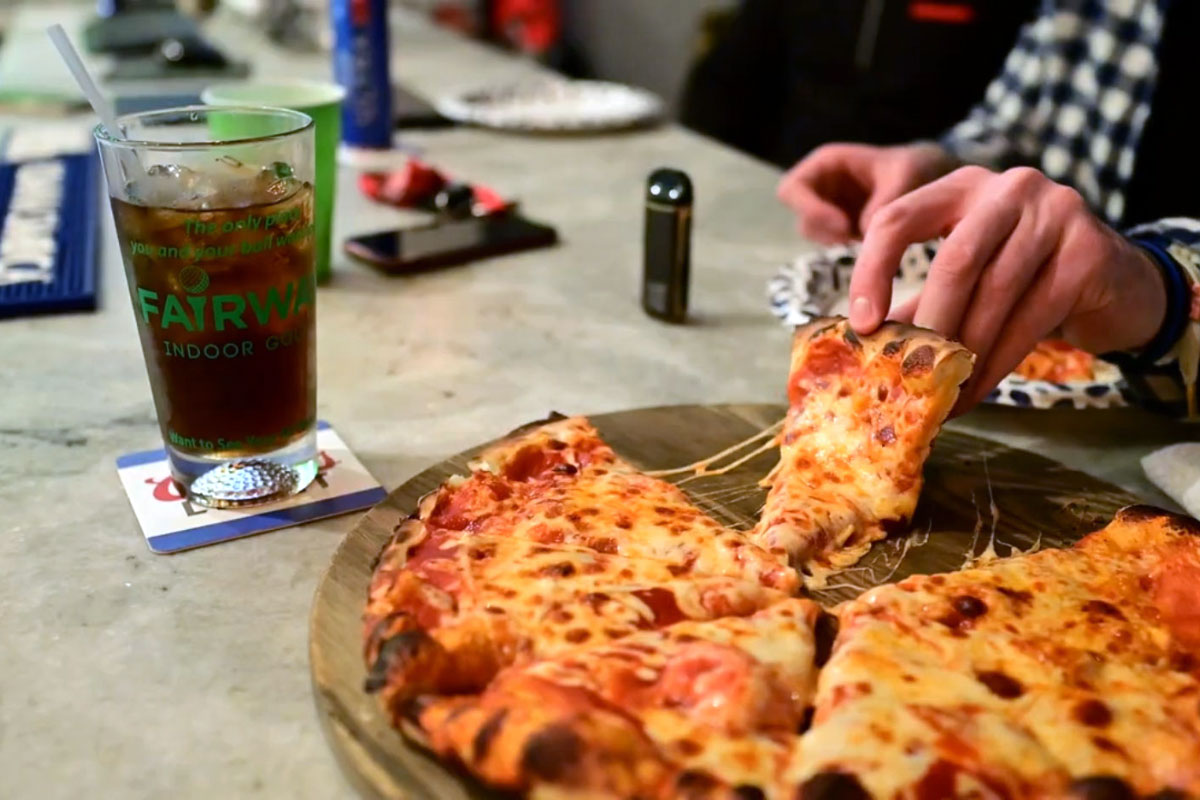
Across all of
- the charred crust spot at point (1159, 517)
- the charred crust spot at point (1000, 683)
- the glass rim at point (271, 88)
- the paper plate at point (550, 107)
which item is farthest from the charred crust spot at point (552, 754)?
the paper plate at point (550, 107)

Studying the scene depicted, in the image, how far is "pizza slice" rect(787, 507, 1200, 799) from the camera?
584 mm

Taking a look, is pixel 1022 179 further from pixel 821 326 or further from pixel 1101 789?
pixel 1101 789

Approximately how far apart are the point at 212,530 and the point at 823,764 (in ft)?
1.66

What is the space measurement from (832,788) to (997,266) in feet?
1.68

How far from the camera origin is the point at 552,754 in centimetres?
57

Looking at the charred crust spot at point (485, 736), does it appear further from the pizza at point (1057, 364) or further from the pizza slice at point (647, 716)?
the pizza at point (1057, 364)

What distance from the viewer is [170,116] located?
943 millimetres

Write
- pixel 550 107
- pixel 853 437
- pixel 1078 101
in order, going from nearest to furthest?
pixel 853 437 → pixel 1078 101 → pixel 550 107

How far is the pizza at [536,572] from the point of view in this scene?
67cm

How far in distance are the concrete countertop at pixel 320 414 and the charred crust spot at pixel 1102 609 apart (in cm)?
28

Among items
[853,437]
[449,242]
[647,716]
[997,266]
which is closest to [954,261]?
[997,266]

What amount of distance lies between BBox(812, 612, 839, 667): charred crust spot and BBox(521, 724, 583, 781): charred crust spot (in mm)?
192

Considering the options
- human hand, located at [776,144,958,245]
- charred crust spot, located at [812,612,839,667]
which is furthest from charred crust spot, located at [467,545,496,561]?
human hand, located at [776,144,958,245]

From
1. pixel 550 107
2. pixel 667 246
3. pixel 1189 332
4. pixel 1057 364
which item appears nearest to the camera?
pixel 1189 332
